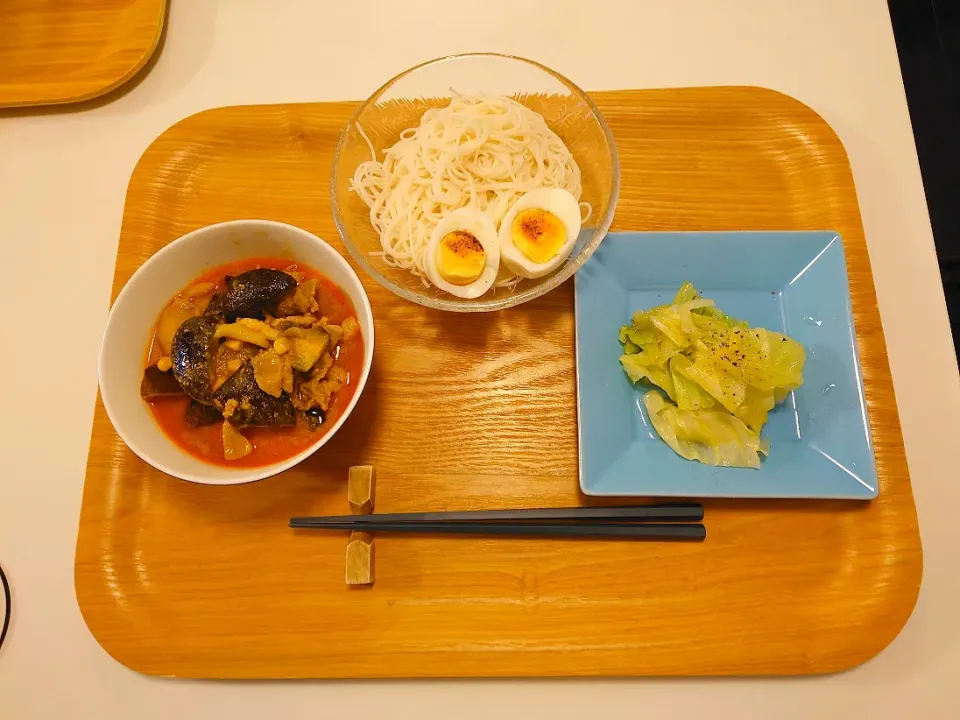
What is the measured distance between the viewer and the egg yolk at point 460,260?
163cm

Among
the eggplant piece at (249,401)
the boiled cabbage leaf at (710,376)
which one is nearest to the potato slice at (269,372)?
the eggplant piece at (249,401)

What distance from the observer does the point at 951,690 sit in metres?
1.47

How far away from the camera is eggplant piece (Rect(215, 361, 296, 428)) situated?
140 centimetres

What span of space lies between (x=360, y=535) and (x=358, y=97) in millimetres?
1443

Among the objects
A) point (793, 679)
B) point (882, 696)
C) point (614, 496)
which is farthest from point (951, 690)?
point (614, 496)

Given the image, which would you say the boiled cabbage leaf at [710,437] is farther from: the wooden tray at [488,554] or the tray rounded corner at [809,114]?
the tray rounded corner at [809,114]

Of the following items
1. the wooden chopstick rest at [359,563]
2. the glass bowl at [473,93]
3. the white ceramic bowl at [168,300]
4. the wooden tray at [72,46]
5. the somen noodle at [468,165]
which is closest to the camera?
the white ceramic bowl at [168,300]

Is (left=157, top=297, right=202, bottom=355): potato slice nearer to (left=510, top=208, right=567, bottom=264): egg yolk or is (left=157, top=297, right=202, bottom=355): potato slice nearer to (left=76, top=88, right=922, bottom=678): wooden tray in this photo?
(left=76, top=88, right=922, bottom=678): wooden tray

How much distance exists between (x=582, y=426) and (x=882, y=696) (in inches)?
37.5

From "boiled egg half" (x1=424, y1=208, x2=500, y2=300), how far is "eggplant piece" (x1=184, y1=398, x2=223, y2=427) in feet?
2.09

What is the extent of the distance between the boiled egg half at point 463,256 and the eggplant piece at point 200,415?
2.09 feet

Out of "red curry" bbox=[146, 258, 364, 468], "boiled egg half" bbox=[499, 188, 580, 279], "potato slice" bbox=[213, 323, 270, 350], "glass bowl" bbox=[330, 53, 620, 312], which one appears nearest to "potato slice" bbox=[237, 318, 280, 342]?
"potato slice" bbox=[213, 323, 270, 350]

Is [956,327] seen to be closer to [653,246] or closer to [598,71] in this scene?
[653,246]

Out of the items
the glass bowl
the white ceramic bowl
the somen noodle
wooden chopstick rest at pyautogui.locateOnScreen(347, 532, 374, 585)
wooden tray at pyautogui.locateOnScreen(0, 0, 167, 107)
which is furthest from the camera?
wooden tray at pyautogui.locateOnScreen(0, 0, 167, 107)
